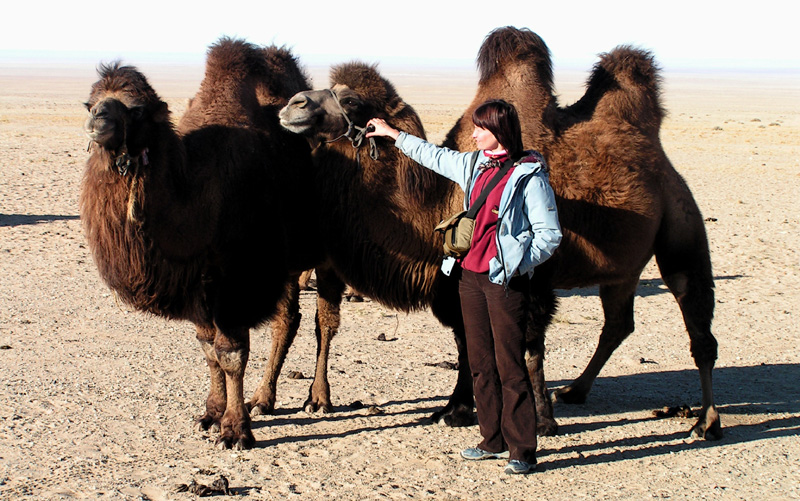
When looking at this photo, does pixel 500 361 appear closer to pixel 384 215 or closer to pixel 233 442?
pixel 384 215

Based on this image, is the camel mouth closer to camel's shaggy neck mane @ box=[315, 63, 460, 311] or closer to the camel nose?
the camel nose

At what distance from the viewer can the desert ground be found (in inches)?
211

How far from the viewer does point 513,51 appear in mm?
6762

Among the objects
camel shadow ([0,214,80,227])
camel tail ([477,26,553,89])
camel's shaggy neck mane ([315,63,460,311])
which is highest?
camel tail ([477,26,553,89])

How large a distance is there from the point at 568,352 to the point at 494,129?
151 inches

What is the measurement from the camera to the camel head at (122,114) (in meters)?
5.09

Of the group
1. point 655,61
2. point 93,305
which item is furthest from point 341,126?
point 93,305

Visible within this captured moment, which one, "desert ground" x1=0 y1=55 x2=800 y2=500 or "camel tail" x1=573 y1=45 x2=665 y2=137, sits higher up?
"camel tail" x1=573 y1=45 x2=665 y2=137

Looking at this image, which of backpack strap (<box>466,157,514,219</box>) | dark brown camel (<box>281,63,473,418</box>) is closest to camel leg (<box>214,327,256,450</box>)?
dark brown camel (<box>281,63,473,418</box>)

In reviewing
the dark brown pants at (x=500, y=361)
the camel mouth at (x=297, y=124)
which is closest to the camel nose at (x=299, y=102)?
the camel mouth at (x=297, y=124)

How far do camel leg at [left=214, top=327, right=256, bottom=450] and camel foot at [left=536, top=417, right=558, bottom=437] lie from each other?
1988 mm

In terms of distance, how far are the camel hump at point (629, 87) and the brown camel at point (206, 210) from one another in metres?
2.37

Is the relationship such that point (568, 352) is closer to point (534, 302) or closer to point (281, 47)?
point (534, 302)

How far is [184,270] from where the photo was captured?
5.70m
